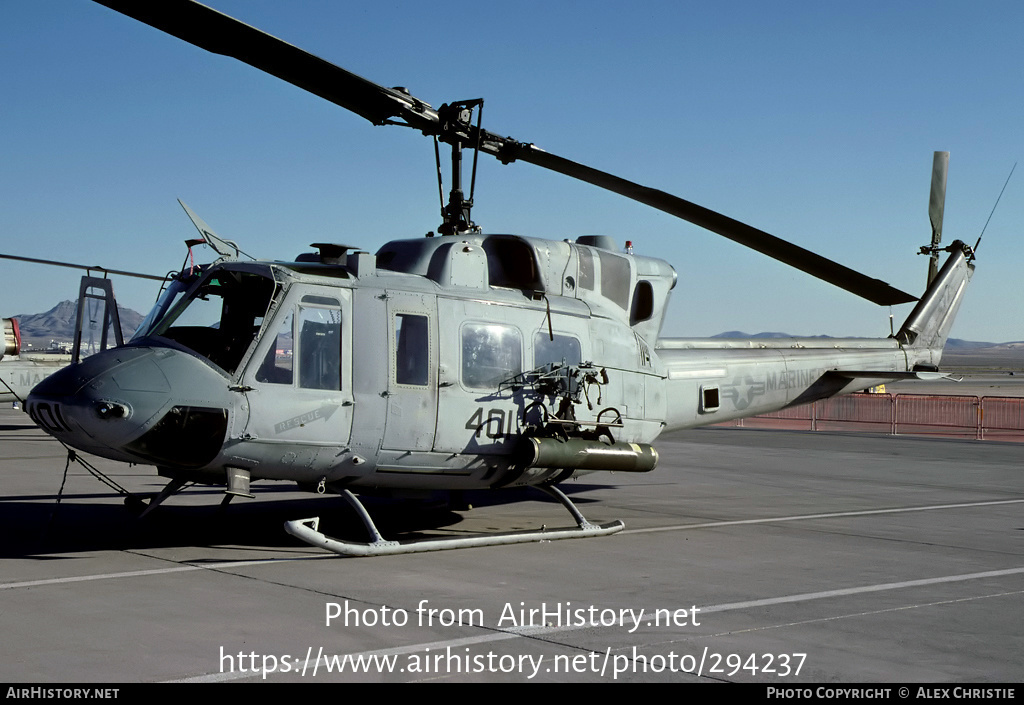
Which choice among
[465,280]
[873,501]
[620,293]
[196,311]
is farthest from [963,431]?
[196,311]

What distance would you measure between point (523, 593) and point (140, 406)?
11.0ft

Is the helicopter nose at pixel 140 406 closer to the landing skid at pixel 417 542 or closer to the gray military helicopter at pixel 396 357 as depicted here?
the gray military helicopter at pixel 396 357

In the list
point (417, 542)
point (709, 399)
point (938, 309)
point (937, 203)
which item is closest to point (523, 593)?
point (417, 542)

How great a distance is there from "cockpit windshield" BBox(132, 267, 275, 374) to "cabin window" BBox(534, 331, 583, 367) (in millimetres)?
2864

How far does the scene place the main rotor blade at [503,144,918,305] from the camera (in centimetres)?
1085

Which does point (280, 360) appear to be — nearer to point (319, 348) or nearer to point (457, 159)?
point (319, 348)

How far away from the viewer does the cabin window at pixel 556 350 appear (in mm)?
10609

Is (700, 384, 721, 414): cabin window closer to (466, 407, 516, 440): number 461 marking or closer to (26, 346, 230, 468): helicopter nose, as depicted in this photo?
(466, 407, 516, 440): number 461 marking

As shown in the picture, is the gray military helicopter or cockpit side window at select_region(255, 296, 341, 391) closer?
the gray military helicopter

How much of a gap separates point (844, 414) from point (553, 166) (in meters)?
27.9

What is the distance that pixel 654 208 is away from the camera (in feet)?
37.2

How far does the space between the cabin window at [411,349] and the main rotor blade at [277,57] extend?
1.83 metres

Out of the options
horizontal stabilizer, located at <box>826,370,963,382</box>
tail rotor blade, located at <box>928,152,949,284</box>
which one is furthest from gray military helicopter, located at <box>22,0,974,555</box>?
tail rotor blade, located at <box>928,152,949,284</box>
